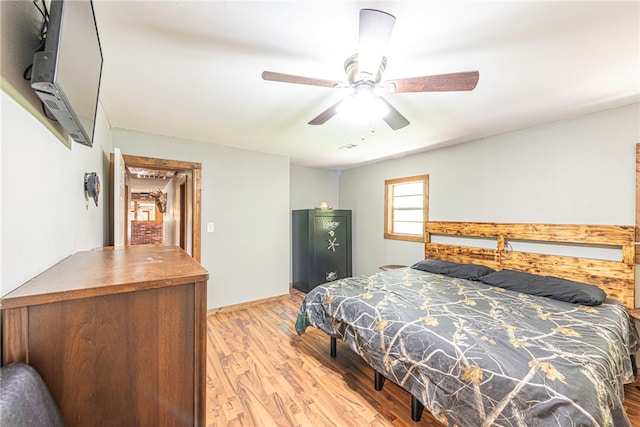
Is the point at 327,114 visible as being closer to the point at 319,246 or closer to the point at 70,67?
the point at 70,67

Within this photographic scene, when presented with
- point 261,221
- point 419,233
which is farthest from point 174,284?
point 419,233

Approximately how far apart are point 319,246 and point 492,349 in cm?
321

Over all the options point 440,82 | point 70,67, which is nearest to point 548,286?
point 440,82

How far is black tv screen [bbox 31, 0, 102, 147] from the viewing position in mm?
762

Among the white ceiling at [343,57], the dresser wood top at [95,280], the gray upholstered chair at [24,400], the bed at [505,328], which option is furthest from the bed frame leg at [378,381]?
the white ceiling at [343,57]

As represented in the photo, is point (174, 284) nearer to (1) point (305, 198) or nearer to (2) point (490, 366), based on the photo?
(2) point (490, 366)

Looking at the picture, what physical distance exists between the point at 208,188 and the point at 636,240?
14.8 feet

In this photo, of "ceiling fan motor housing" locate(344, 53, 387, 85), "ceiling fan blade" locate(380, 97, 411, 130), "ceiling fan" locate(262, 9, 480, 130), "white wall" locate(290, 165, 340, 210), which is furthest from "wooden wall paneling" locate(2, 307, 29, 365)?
"white wall" locate(290, 165, 340, 210)

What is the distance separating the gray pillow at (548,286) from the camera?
2.13 m

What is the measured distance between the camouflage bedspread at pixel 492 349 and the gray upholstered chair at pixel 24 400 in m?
1.66

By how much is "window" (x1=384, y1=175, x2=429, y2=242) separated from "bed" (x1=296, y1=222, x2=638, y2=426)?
943 mm

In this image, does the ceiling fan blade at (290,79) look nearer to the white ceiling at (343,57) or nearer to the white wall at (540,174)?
the white ceiling at (343,57)

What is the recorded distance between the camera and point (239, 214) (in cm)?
378

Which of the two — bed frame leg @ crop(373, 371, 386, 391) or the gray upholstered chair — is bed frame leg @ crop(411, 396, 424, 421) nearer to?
bed frame leg @ crop(373, 371, 386, 391)
